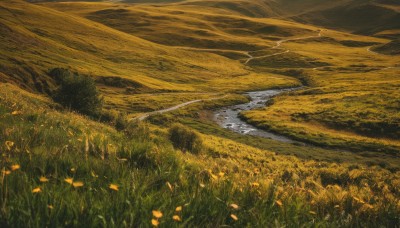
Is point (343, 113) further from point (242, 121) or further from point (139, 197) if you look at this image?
point (139, 197)

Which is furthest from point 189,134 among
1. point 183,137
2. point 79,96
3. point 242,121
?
point 242,121

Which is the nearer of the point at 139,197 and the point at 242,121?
the point at 139,197

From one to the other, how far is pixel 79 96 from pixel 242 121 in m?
36.9

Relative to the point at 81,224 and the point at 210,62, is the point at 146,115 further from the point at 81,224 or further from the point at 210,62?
the point at 210,62

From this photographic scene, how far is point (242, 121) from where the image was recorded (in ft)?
248

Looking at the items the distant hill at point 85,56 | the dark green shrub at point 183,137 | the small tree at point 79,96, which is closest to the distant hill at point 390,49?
the distant hill at point 85,56

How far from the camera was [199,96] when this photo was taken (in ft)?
309

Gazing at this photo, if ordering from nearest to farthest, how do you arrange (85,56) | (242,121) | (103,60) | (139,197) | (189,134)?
(139,197) → (189,134) → (242,121) → (85,56) → (103,60)

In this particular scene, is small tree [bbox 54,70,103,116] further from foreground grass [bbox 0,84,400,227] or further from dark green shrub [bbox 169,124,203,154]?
foreground grass [bbox 0,84,400,227]

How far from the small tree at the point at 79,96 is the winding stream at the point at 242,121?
28.4 meters

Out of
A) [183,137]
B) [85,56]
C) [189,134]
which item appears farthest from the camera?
[85,56]

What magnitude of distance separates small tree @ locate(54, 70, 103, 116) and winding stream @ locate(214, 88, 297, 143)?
28.4 metres

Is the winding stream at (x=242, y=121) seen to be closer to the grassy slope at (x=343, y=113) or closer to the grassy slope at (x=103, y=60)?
the grassy slope at (x=343, y=113)

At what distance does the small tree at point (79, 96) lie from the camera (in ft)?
164
